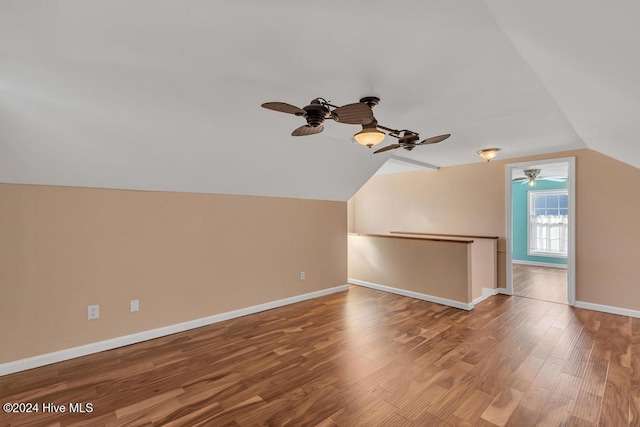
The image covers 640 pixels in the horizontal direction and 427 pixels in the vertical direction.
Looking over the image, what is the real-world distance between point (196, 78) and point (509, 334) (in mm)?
3819

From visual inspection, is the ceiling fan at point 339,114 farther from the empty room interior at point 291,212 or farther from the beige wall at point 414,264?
the beige wall at point 414,264

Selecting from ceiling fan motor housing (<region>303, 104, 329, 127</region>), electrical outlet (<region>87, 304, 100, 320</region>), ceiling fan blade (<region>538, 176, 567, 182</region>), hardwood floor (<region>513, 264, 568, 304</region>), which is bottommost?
hardwood floor (<region>513, 264, 568, 304</region>)

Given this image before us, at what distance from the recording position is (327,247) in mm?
4871

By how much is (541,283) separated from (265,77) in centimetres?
616

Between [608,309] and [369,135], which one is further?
[608,309]

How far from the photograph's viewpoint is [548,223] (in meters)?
7.36

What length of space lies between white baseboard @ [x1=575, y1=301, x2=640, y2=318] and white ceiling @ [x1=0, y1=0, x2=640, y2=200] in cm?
218

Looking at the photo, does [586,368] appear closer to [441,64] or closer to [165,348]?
[441,64]

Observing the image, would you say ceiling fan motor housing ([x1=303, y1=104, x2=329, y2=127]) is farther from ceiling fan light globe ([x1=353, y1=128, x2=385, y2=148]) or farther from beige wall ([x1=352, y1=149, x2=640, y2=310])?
beige wall ([x1=352, y1=149, x2=640, y2=310])

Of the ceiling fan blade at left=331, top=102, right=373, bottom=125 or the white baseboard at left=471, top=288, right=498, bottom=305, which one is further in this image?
the white baseboard at left=471, top=288, right=498, bottom=305

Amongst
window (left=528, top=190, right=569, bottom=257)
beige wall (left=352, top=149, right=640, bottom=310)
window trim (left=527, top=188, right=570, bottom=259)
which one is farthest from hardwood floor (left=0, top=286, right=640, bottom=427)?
window (left=528, top=190, right=569, bottom=257)

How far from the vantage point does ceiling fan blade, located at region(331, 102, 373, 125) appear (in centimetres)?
190

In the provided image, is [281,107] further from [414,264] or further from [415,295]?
[415,295]

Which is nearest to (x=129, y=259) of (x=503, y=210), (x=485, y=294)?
(x=485, y=294)
